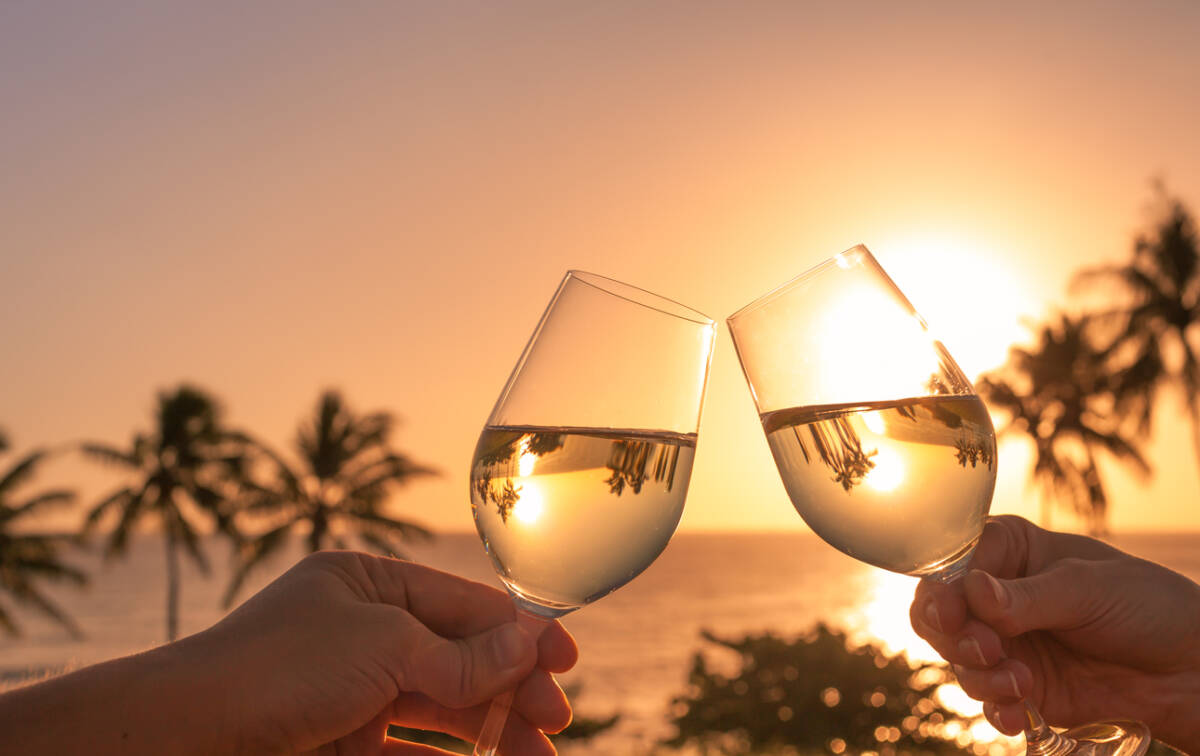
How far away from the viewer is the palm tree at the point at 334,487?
36.0 meters

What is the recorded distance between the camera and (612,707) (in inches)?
1491

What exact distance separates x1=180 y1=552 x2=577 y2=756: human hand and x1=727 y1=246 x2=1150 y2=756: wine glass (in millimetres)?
698

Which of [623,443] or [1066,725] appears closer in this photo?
[623,443]

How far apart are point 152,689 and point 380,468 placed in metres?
36.1

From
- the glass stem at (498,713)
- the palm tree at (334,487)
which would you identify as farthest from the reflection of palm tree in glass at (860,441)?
the palm tree at (334,487)

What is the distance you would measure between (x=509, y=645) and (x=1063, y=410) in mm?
40525

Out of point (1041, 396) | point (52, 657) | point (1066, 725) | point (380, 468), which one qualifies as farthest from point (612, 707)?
point (52, 657)

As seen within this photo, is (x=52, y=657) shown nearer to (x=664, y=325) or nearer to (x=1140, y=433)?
(x=1140, y=433)

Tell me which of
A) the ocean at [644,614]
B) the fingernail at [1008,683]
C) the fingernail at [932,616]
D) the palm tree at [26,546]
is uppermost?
the fingernail at [932,616]

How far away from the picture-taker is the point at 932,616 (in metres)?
2.15

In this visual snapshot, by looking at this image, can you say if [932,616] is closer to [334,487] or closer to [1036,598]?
[1036,598]

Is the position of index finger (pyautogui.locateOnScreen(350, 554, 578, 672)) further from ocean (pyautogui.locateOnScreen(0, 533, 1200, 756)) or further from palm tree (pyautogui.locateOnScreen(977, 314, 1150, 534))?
palm tree (pyautogui.locateOnScreen(977, 314, 1150, 534))

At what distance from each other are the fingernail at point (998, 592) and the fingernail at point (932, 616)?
0.13 meters

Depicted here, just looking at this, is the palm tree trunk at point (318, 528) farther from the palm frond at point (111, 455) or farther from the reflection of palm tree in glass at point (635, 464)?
the reflection of palm tree in glass at point (635, 464)
